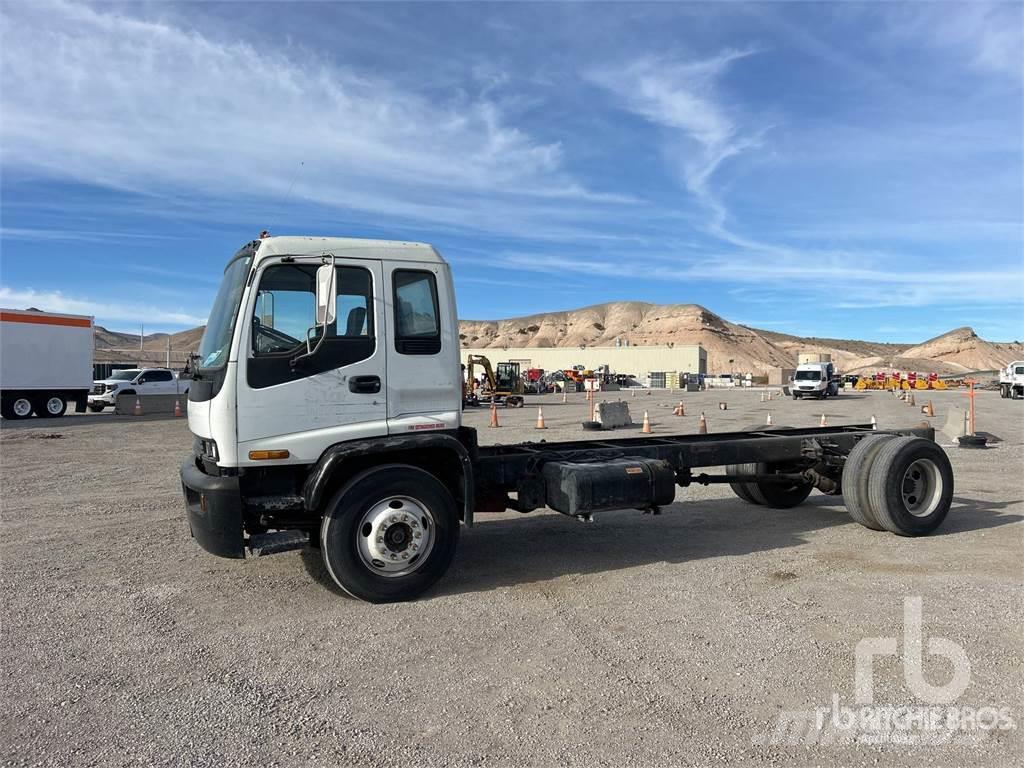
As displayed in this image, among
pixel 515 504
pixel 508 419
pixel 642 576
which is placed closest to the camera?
pixel 642 576

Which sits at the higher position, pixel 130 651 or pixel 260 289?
pixel 260 289

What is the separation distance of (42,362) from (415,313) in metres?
25.4

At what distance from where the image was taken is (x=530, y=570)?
6.38 meters

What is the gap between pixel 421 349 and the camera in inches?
226

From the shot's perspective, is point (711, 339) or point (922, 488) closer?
point (922, 488)

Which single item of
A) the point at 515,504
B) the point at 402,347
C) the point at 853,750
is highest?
the point at 402,347

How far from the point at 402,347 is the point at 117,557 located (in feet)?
12.1

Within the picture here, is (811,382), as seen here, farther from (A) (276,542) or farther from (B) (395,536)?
(A) (276,542)

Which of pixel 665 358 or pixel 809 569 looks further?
pixel 665 358

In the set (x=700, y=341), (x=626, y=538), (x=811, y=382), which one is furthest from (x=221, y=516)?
(x=700, y=341)

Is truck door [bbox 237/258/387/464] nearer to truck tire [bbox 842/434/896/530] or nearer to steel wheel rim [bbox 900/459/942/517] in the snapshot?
truck tire [bbox 842/434/896/530]

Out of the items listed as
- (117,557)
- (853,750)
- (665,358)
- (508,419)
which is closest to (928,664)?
(853,750)

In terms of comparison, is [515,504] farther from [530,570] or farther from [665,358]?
[665,358]

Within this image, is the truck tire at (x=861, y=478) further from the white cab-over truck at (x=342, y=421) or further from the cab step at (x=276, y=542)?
the cab step at (x=276, y=542)
